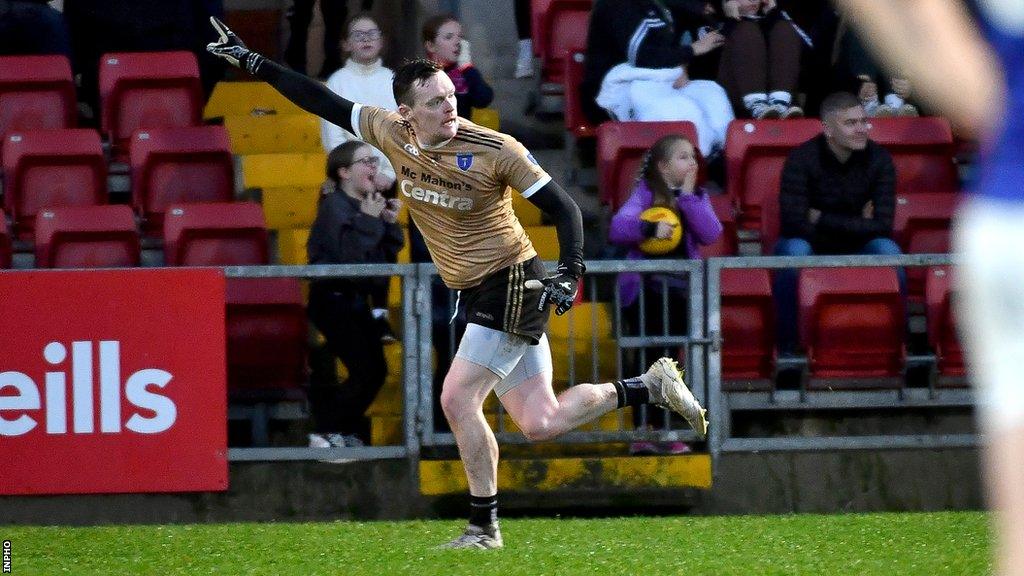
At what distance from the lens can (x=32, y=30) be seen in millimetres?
11367

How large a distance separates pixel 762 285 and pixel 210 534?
3120 mm

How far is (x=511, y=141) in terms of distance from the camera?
709 centimetres

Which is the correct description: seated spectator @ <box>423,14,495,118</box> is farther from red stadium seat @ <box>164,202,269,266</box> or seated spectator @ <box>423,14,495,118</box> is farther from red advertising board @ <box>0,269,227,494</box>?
red advertising board @ <box>0,269,227,494</box>

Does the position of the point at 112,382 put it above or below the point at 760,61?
below

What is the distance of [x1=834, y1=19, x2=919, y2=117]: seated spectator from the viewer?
37.7 ft

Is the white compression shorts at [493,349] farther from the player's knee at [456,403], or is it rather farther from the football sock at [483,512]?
the football sock at [483,512]

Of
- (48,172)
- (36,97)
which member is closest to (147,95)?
(36,97)

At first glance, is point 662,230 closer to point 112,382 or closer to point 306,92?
point 306,92

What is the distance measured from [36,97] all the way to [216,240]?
88.7 inches

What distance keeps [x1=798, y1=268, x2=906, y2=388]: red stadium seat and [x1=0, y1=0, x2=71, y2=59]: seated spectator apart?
209 inches

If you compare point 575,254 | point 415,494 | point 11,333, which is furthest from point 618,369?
A: point 11,333

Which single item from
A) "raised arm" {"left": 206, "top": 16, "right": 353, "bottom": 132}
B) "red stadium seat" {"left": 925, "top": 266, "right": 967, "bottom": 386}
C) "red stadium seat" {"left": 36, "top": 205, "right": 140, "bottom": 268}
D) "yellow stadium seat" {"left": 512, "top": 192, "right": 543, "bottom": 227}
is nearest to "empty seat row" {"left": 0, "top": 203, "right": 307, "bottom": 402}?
"red stadium seat" {"left": 36, "top": 205, "right": 140, "bottom": 268}

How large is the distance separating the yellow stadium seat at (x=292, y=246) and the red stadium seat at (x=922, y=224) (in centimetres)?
341

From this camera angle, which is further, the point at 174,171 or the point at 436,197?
the point at 174,171
